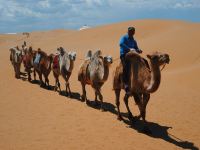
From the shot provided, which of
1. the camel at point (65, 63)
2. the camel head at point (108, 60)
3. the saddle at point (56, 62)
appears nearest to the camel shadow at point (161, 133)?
the camel head at point (108, 60)

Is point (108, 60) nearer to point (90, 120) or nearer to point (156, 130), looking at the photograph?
point (90, 120)

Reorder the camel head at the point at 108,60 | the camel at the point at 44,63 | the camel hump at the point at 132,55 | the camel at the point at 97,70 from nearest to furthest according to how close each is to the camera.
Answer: the camel hump at the point at 132,55, the camel head at the point at 108,60, the camel at the point at 97,70, the camel at the point at 44,63

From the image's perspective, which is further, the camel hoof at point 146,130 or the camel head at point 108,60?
the camel head at point 108,60

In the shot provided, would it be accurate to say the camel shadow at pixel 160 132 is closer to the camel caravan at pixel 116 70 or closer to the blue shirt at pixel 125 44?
the camel caravan at pixel 116 70

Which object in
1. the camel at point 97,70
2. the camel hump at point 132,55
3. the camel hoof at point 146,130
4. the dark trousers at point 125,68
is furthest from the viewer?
the camel at point 97,70

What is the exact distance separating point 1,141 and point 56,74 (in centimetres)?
724

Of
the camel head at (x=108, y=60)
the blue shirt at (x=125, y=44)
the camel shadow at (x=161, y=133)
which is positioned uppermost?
the blue shirt at (x=125, y=44)

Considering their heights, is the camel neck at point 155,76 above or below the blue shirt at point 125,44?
below

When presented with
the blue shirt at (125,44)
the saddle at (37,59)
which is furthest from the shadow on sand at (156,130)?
the saddle at (37,59)

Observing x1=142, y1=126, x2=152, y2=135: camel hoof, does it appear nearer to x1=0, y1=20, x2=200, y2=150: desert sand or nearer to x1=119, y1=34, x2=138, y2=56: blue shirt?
x1=0, y1=20, x2=200, y2=150: desert sand

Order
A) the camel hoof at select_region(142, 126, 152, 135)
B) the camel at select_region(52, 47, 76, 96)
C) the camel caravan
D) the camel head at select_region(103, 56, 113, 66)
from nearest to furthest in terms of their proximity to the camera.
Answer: the camel caravan
the camel hoof at select_region(142, 126, 152, 135)
the camel head at select_region(103, 56, 113, 66)
the camel at select_region(52, 47, 76, 96)

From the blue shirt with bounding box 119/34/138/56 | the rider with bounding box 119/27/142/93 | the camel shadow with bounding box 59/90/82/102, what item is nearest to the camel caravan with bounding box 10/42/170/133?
the rider with bounding box 119/27/142/93

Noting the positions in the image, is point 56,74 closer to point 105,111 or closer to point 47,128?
point 105,111

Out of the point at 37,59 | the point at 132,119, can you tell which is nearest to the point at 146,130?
the point at 132,119
